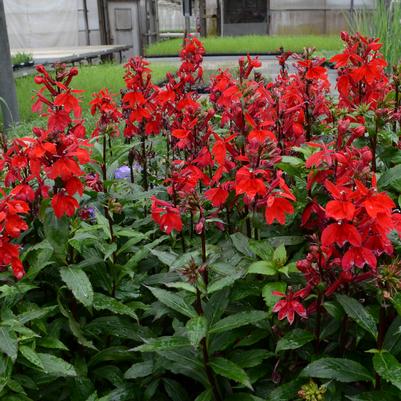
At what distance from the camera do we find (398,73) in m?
1.68

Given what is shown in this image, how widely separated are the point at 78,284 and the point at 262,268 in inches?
15.7

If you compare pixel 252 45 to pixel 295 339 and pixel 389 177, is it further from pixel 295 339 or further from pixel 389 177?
pixel 295 339

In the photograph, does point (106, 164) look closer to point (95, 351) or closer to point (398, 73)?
point (95, 351)

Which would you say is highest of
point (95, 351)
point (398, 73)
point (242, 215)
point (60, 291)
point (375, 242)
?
point (398, 73)

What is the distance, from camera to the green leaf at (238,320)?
1162 mm

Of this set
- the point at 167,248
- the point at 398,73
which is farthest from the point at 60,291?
the point at 398,73

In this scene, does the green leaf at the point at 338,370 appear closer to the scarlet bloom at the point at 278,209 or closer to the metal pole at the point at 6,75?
the scarlet bloom at the point at 278,209

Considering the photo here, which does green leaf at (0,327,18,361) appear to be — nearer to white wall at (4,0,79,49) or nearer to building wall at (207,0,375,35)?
building wall at (207,0,375,35)

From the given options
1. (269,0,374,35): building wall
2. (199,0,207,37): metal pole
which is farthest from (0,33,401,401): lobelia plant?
(199,0,207,37): metal pole

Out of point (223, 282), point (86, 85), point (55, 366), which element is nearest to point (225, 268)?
point (223, 282)

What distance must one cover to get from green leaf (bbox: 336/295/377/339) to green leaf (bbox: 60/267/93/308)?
1.69ft

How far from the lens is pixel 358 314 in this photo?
3.61ft

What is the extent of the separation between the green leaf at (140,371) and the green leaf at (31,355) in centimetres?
21

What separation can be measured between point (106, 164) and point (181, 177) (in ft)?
1.37
